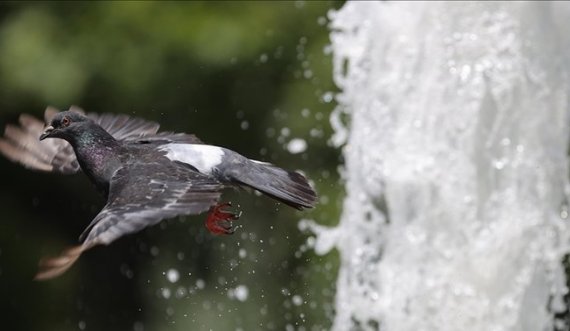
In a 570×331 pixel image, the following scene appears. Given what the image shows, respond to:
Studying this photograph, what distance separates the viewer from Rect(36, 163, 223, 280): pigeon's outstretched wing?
355 cm

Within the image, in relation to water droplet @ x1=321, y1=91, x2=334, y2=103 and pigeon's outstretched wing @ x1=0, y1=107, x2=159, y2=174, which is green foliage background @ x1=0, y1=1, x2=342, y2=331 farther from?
pigeon's outstretched wing @ x1=0, y1=107, x2=159, y2=174

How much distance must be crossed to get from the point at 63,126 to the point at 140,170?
0.25m

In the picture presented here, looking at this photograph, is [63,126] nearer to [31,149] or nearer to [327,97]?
[31,149]

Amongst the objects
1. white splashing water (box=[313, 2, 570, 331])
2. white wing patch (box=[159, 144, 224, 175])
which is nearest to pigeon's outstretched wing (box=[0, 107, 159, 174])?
white wing patch (box=[159, 144, 224, 175])

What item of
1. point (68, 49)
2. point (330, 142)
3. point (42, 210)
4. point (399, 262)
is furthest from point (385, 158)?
point (42, 210)

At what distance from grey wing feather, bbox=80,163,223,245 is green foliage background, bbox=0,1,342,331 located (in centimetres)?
229

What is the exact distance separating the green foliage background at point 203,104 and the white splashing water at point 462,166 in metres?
1.10

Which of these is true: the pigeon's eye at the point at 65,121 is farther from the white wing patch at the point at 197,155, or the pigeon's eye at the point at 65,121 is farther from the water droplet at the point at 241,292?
the water droplet at the point at 241,292

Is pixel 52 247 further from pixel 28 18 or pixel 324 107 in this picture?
pixel 324 107

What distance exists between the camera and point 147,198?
3732 millimetres

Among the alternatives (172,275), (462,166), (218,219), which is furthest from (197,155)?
(172,275)

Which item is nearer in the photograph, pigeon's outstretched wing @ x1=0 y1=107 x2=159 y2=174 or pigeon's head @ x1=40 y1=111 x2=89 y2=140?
pigeon's head @ x1=40 y1=111 x2=89 y2=140

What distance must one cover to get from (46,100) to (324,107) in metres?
1.27

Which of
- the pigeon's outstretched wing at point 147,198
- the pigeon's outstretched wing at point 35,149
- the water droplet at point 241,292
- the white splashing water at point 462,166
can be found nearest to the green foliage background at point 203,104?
the water droplet at point 241,292
